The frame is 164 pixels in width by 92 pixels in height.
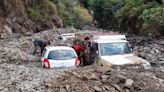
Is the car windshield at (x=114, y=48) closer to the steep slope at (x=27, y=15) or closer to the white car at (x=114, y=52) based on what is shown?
the white car at (x=114, y=52)

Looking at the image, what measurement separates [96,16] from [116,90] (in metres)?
85.8

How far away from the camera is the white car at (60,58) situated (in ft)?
65.6

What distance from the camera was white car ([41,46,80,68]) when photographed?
1998 centimetres

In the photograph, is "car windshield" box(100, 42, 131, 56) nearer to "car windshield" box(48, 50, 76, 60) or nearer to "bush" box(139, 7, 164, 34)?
"car windshield" box(48, 50, 76, 60)

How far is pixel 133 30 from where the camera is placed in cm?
5697

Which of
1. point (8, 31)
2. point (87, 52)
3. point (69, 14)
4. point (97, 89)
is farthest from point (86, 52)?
point (69, 14)

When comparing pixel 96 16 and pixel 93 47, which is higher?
pixel 93 47

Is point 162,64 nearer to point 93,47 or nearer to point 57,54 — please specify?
point 93,47

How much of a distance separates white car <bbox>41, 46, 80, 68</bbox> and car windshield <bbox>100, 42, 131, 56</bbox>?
4.61 ft

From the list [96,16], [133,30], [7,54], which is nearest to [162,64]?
[7,54]

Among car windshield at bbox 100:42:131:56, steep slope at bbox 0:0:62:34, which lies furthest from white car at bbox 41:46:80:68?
steep slope at bbox 0:0:62:34

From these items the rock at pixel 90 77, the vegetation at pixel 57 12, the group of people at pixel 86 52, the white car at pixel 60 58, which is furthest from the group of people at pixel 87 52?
the vegetation at pixel 57 12

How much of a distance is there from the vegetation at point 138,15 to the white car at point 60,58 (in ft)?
73.8

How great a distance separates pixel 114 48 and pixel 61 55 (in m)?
2.60
